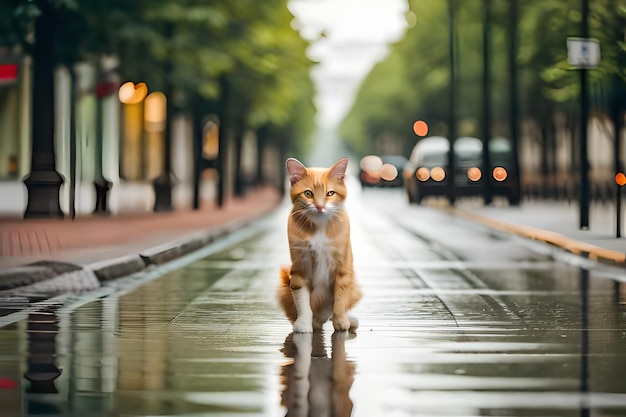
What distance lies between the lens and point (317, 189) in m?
11.4

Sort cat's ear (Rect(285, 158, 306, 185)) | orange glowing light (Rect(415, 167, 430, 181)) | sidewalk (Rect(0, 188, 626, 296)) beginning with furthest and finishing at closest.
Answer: orange glowing light (Rect(415, 167, 430, 181))
sidewalk (Rect(0, 188, 626, 296))
cat's ear (Rect(285, 158, 306, 185))

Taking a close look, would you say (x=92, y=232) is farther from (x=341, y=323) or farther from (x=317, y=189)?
(x=317, y=189)

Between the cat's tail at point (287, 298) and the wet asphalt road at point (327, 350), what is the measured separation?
0.17m

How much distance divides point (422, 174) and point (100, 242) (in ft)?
87.4

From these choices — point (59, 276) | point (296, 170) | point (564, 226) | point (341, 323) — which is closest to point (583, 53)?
point (564, 226)

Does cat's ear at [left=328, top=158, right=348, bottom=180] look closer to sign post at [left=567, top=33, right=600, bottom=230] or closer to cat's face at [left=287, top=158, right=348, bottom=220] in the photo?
cat's face at [left=287, top=158, right=348, bottom=220]

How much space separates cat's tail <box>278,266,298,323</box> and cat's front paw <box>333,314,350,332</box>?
32 centimetres

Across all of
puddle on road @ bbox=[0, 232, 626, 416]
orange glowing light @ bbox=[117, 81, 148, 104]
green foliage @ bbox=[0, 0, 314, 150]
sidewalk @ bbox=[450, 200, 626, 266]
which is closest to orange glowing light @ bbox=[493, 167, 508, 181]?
sidewalk @ bbox=[450, 200, 626, 266]

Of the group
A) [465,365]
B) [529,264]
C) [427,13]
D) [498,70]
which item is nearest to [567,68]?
[529,264]

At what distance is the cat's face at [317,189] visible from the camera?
448 inches

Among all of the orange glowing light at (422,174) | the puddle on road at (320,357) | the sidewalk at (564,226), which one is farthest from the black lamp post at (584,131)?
the orange glowing light at (422,174)

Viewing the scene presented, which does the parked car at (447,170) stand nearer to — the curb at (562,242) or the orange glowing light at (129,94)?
the orange glowing light at (129,94)

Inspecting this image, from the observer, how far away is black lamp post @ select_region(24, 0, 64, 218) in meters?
31.8

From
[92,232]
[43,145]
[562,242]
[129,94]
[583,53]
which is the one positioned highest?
[129,94]
